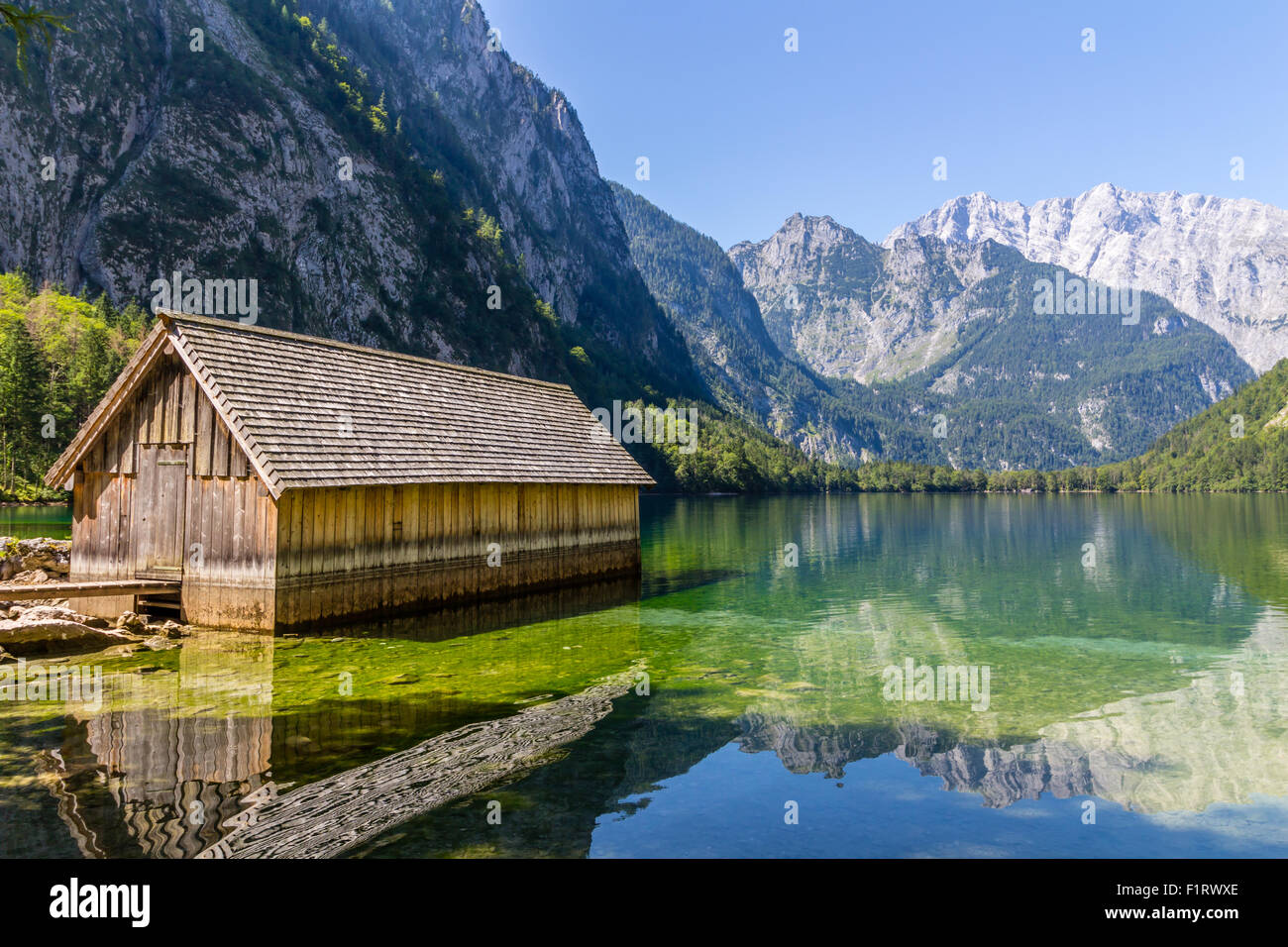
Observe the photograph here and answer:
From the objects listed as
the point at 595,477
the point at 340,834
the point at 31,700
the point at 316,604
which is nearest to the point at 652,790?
the point at 340,834

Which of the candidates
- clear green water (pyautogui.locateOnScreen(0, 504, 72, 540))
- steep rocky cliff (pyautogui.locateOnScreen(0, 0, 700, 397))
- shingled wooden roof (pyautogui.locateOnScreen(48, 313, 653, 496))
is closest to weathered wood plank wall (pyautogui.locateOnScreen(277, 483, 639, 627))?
shingled wooden roof (pyautogui.locateOnScreen(48, 313, 653, 496))

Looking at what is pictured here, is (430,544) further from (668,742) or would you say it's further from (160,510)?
(668,742)

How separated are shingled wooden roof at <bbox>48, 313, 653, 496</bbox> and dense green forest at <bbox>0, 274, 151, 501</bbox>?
51.2 meters

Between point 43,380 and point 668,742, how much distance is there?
254ft

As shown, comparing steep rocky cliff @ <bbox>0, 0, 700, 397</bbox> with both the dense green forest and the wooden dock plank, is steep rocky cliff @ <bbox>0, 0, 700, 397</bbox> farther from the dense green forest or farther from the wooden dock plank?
the wooden dock plank

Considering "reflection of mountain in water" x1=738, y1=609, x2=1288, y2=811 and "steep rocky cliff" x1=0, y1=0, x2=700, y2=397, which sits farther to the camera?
"steep rocky cliff" x1=0, y1=0, x2=700, y2=397

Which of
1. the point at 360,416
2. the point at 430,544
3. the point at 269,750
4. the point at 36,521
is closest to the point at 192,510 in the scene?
the point at 360,416

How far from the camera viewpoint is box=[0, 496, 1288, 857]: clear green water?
862 centimetres

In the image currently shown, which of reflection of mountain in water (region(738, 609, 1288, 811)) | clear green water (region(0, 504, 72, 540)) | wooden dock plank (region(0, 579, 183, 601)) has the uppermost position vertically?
clear green water (region(0, 504, 72, 540))

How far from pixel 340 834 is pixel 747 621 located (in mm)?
16622

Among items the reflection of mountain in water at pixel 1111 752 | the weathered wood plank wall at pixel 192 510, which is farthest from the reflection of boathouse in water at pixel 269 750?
the reflection of mountain in water at pixel 1111 752

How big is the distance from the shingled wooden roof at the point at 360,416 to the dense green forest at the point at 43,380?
51.2 meters
